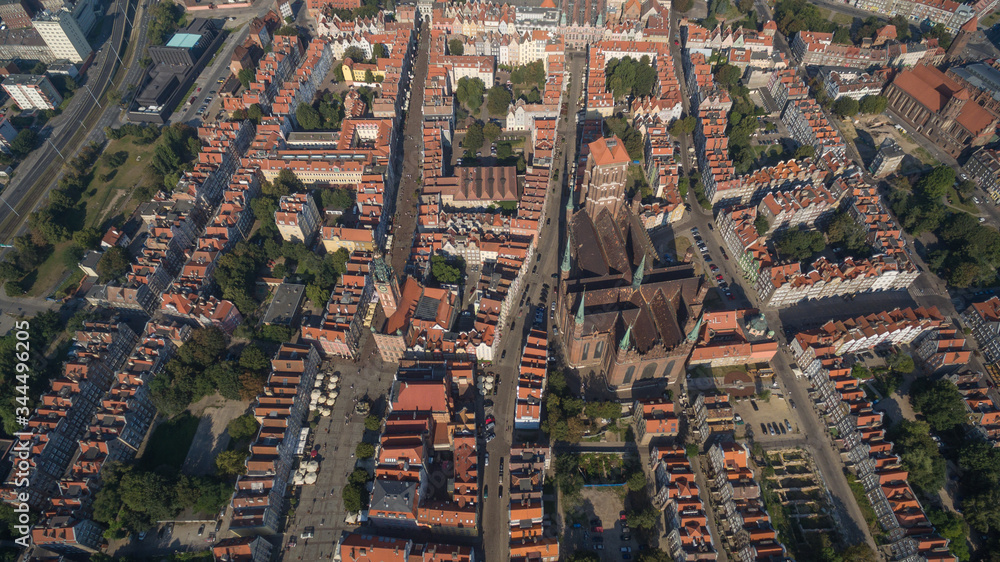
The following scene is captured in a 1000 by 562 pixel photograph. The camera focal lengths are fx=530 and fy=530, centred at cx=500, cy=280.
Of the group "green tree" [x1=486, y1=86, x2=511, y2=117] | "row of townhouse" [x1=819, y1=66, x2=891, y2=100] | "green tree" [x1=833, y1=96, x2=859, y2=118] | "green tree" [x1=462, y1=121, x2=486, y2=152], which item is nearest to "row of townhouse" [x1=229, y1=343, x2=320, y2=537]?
"green tree" [x1=462, y1=121, x2=486, y2=152]

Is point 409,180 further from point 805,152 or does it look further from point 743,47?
point 743,47

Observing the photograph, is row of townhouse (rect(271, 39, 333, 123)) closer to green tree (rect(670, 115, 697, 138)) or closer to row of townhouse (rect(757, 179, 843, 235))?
green tree (rect(670, 115, 697, 138))

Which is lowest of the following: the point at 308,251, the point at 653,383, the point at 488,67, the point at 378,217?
the point at 653,383

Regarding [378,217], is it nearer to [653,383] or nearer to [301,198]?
[301,198]

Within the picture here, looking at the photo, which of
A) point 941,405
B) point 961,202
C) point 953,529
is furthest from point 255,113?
point 961,202

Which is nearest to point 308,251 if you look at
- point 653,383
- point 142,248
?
point 142,248

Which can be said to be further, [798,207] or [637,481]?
[798,207]

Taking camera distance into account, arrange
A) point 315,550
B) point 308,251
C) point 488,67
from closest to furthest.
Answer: point 315,550, point 308,251, point 488,67
